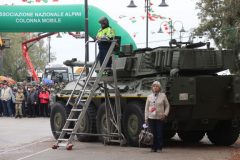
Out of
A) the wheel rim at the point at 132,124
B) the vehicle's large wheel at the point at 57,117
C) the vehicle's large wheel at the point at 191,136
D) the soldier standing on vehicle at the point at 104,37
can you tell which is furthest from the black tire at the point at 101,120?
the vehicle's large wheel at the point at 191,136

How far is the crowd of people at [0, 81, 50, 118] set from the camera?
108 feet

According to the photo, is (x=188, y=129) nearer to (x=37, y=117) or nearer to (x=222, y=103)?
(x=222, y=103)

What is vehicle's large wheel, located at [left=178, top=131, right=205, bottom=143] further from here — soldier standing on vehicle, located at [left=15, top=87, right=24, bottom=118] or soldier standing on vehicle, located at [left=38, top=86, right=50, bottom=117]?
soldier standing on vehicle, located at [left=15, top=87, right=24, bottom=118]

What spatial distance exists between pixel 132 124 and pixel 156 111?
1.77 meters

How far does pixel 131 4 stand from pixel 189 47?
567 inches

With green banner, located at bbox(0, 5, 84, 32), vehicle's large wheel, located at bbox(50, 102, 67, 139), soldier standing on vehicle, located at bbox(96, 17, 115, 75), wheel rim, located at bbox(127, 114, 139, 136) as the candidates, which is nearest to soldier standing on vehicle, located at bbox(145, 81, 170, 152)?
wheel rim, located at bbox(127, 114, 139, 136)

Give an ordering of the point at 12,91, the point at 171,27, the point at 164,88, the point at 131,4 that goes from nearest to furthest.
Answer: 1. the point at 164,88
2. the point at 131,4
3. the point at 12,91
4. the point at 171,27

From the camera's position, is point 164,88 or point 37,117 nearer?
point 164,88

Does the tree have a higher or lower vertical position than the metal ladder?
higher

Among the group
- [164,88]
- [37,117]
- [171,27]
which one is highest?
[171,27]

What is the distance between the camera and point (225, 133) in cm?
1808

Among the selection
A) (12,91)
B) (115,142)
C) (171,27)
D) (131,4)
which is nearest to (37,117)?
(12,91)

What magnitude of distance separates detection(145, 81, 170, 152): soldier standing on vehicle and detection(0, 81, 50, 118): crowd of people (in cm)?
1728

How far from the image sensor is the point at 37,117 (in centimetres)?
3341
